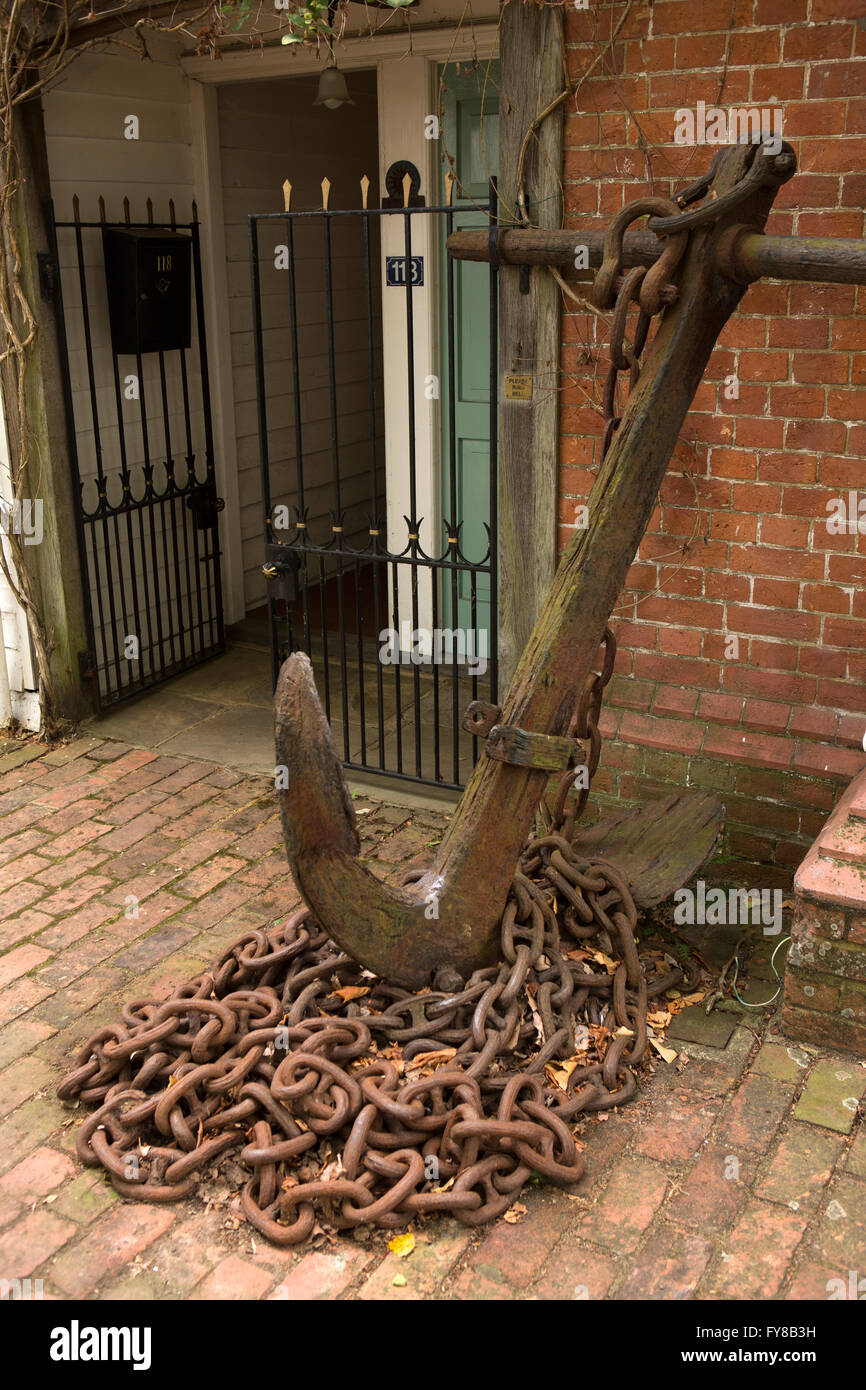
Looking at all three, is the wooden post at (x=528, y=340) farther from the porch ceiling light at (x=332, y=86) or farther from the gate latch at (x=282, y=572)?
the porch ceiling light at (x=332, y=86)

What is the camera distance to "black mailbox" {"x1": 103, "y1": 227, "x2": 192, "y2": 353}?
6.14 m

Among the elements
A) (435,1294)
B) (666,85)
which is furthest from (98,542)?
(435,1294)

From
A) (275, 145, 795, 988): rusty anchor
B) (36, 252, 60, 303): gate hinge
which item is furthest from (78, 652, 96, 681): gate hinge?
(275, 145, 795, 988): rusty anchor

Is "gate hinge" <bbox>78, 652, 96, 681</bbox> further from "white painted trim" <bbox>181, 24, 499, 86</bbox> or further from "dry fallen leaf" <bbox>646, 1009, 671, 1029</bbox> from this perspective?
"dry fallen leaf" <bbox>646, 1009, 671, 1029</bbox>

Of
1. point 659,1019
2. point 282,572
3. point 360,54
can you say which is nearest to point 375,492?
point 282,572

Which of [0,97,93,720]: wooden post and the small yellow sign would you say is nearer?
the small yellow sign

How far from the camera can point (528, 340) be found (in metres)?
4.51

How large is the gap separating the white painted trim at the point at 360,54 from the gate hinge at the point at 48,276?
135cm

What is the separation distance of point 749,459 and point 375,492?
5.87 ft

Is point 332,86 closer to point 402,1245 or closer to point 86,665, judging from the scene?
point 86,665

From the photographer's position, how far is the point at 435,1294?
2.79 m

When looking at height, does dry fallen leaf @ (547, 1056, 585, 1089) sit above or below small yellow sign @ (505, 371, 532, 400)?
below

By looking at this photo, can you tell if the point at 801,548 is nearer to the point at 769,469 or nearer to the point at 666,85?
the point at 769,469

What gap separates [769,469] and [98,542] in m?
3.88
